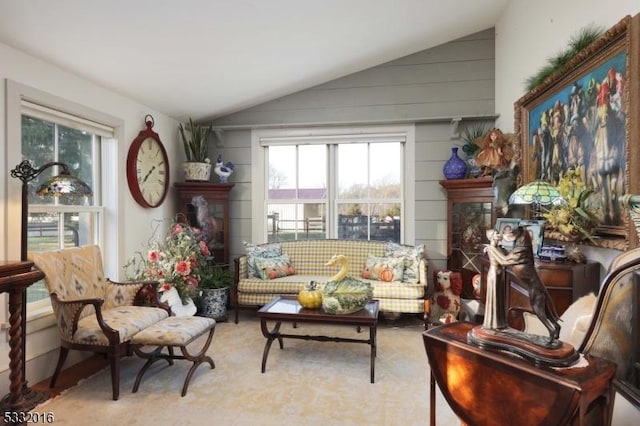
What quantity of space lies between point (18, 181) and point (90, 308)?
103cm

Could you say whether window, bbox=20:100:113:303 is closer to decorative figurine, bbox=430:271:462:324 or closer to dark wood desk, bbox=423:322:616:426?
dark wood desk, bbox=423:322:616:426

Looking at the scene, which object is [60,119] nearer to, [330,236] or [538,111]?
[330,236]

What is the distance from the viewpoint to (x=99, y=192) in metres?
3.23

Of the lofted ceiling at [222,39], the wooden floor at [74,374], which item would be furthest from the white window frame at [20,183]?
the wooden floor at [74,374]

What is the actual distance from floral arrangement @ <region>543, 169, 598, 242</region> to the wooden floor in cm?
341

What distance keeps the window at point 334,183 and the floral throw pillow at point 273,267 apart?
578mm

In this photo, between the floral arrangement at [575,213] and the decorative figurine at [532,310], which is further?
the floral arrangement at [575,213]

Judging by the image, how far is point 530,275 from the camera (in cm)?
116

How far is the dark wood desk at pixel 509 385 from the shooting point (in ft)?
3.24

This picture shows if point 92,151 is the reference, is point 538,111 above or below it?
above

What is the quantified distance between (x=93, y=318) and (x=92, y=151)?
1.55m

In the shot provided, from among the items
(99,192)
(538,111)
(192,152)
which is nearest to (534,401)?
(538,111)

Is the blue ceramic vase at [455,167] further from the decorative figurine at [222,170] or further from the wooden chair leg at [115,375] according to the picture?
the wooden chair leg at [115,375]

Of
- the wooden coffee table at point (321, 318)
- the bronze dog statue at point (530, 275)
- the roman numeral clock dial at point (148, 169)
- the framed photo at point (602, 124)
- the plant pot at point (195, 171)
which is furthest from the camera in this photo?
the plant pot at point (195, 171)
